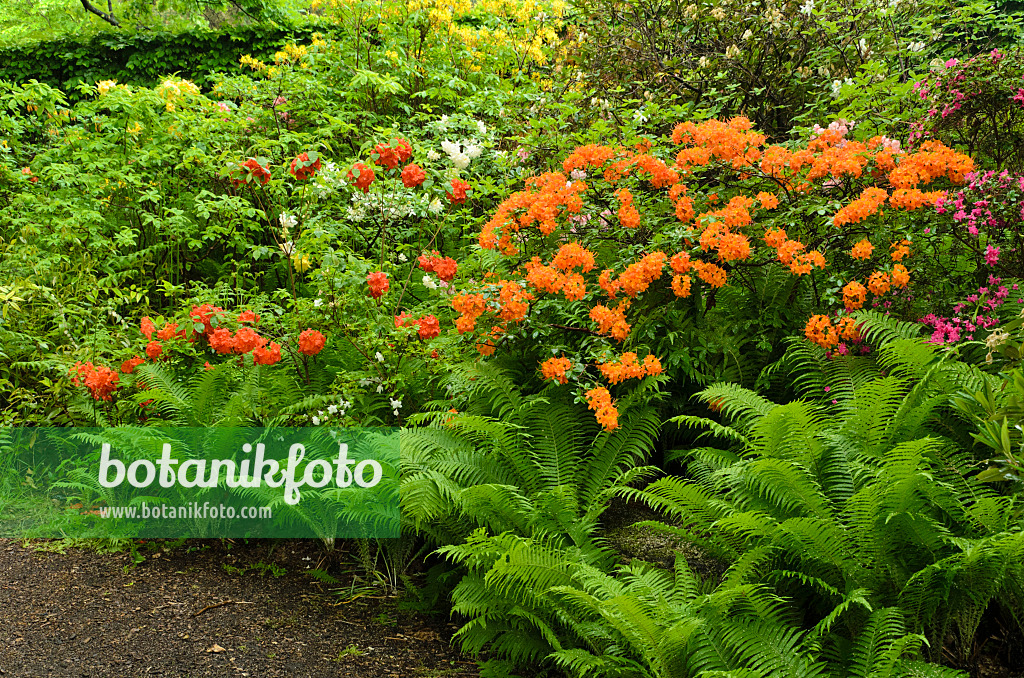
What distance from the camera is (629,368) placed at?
10.9ft

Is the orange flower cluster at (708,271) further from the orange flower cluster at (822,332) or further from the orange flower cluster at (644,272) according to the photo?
the orange flower cluster at (822,332)

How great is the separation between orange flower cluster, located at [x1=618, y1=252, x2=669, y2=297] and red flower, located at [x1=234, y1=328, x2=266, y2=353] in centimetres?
171

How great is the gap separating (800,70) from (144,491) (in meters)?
4.79

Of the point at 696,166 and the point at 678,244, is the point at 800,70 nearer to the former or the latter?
the point at 696,166

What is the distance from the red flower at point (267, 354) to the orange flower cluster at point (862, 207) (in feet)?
8.50

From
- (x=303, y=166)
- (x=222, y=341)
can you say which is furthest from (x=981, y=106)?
(x=222, y=341)

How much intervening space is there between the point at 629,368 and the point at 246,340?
1767 millimetres

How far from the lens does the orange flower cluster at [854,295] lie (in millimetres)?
3316

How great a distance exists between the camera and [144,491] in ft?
12.1

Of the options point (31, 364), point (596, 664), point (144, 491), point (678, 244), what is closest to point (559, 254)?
point (678, 244)

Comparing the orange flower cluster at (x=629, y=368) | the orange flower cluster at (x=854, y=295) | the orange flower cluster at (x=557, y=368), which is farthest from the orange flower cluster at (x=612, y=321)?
the orange flower cluster at (x=854, y=295)

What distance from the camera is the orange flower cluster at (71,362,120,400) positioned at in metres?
3.80
